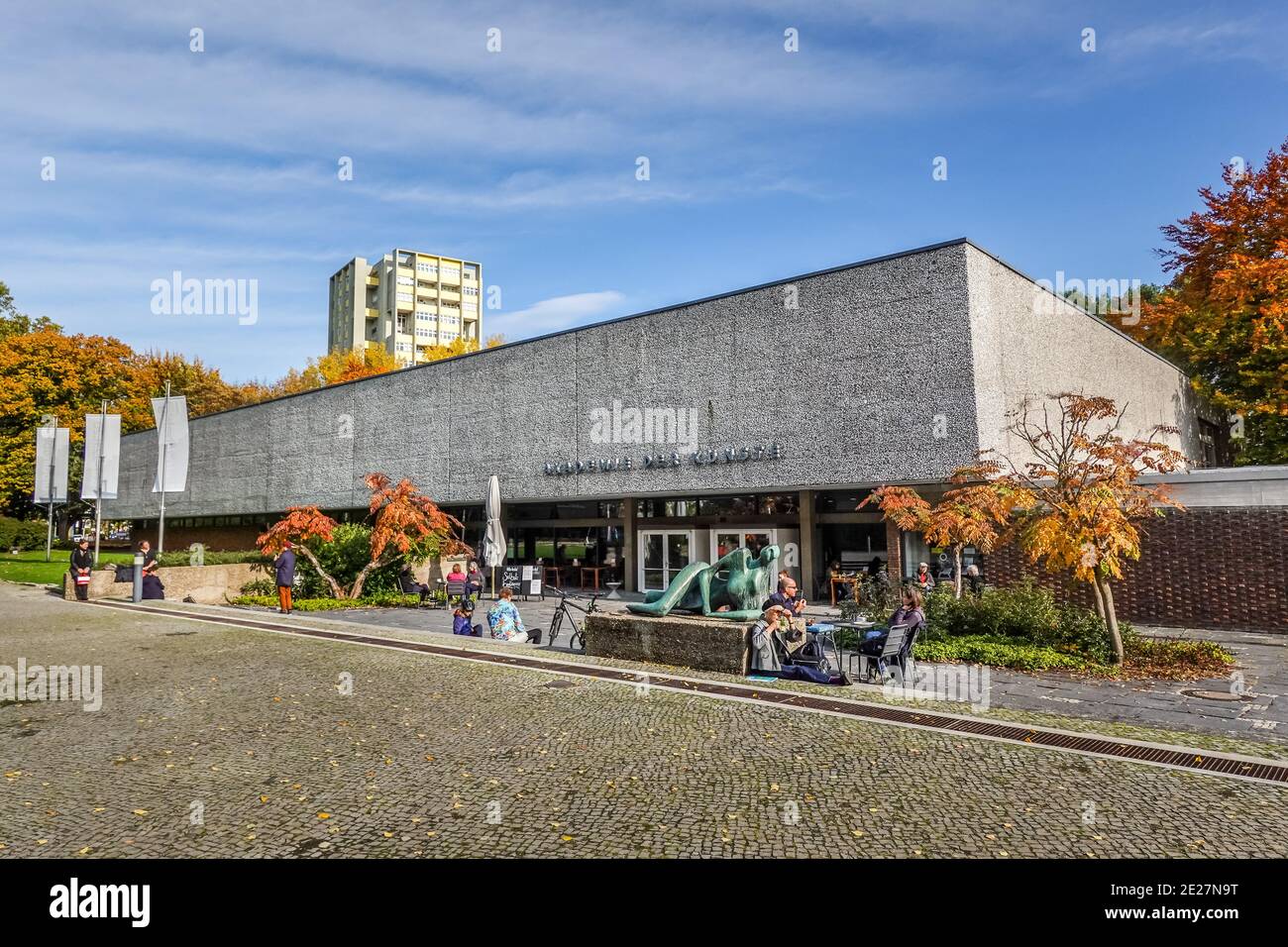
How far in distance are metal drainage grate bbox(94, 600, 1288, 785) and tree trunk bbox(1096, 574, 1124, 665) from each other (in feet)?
13.6

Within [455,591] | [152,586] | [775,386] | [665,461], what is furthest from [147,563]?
[775,386]

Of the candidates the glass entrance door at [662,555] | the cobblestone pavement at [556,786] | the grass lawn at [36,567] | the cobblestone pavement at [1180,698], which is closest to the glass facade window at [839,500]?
the glass entrance door at [662,555]

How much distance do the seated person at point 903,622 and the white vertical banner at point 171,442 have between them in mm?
20639

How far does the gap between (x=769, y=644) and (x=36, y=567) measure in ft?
113

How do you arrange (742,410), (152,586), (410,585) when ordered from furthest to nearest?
1. (410,585)
2. (152,586)
3. (742,410)

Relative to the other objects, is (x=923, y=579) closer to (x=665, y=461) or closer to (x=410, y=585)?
(x=665, y=461)

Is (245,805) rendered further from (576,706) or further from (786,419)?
(786,419)

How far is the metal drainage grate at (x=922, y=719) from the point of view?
6.43m

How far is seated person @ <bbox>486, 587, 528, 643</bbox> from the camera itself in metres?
13.9

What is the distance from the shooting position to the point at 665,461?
21969 mm

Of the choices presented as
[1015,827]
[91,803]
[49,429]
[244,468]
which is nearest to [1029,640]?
[1015,827]

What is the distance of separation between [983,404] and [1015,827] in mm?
13584

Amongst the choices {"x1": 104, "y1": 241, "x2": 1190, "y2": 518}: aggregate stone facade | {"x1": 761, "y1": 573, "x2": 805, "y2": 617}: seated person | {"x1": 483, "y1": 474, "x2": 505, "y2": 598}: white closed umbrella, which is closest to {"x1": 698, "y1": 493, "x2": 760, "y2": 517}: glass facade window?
{"x1": 104, "y1": 241, "x2": 1190, "y2": 518}: aggregate stone facade

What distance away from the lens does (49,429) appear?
2473cm
